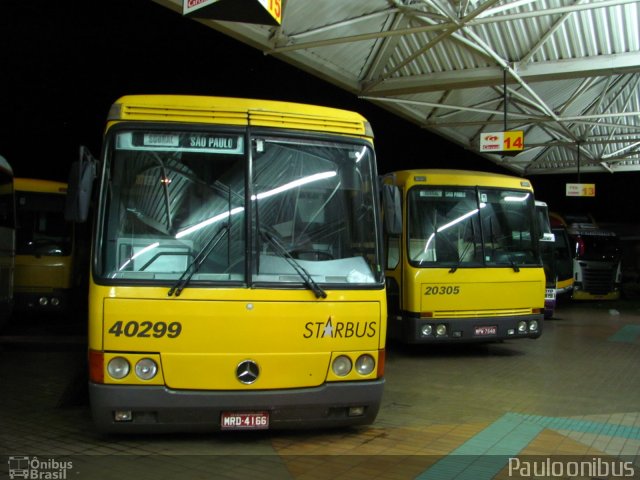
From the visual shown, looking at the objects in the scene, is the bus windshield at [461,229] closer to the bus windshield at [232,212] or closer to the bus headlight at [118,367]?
the bus windshield at [232,212]

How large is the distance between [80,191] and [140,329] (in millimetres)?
1248

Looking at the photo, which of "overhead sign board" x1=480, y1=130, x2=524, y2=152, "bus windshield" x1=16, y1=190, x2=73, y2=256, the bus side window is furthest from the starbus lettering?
"overhead sign board" x1=480, y1=130, x2=524, y2=152

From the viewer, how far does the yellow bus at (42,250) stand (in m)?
12.9

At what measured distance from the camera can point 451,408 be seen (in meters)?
7.28

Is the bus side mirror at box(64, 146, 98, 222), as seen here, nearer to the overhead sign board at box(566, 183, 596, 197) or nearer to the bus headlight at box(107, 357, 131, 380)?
the bus headlight at box(107, 357, 131, 380)

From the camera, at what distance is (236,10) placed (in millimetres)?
7988

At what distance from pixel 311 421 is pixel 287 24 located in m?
10.3

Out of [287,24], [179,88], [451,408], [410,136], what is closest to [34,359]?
[451,408]

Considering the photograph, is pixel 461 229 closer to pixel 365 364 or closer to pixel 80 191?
pixel 365 364

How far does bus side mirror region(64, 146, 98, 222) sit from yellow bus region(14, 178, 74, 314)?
27.6 feet

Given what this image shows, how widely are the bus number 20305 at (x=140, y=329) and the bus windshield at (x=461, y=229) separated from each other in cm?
569

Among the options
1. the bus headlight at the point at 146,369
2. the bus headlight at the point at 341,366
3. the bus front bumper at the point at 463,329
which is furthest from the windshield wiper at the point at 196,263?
the bus front bumper at the point at 463,329

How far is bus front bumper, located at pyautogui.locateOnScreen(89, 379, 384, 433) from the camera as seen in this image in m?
5.01

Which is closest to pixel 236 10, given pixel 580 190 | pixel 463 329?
pixel 463 329
